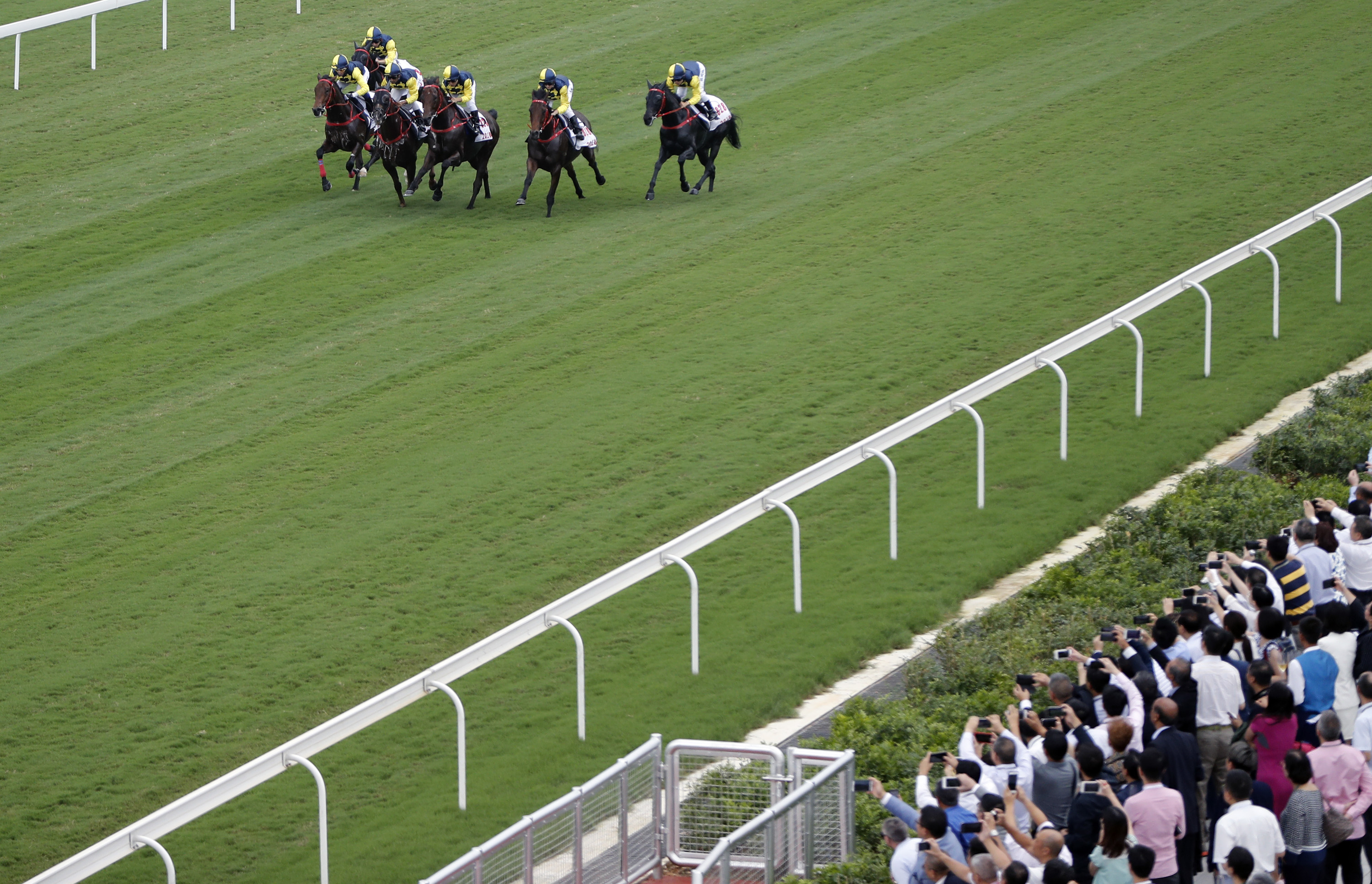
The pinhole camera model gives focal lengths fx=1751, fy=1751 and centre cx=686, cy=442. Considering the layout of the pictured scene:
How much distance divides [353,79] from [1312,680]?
514 inches

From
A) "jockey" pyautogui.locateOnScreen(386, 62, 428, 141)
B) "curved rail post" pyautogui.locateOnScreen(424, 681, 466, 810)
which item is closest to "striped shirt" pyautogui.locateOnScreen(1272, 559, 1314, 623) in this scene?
"curved rail post" pyautogui.locateOnScreen(424, 681, 466, 810)

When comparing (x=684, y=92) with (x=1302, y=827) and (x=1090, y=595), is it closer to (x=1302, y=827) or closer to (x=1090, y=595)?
(x=1090, y=595)

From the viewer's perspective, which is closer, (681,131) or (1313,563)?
(1313,563)

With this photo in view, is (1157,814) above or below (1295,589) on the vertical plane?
above

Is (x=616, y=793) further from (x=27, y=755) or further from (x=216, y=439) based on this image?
(x=216, y=439)

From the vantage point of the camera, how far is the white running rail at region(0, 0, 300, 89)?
2156cm

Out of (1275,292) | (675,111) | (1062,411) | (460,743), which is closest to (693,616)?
(460,743)

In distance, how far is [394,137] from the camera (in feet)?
56.7

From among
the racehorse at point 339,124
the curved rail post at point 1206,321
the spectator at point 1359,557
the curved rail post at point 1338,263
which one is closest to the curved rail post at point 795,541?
the spectator at point 1359,557

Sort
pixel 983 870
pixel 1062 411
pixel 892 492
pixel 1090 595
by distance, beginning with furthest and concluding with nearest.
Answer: pixel 1062 411, pixel 892 492, pixel 1090 595, pixel 983 870

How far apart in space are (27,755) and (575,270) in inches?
311

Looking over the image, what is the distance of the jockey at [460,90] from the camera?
17266 millimetres

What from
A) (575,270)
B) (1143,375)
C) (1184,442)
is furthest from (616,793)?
(575,270)

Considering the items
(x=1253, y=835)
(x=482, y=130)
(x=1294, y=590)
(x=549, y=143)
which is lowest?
(x=1294, y=590)
